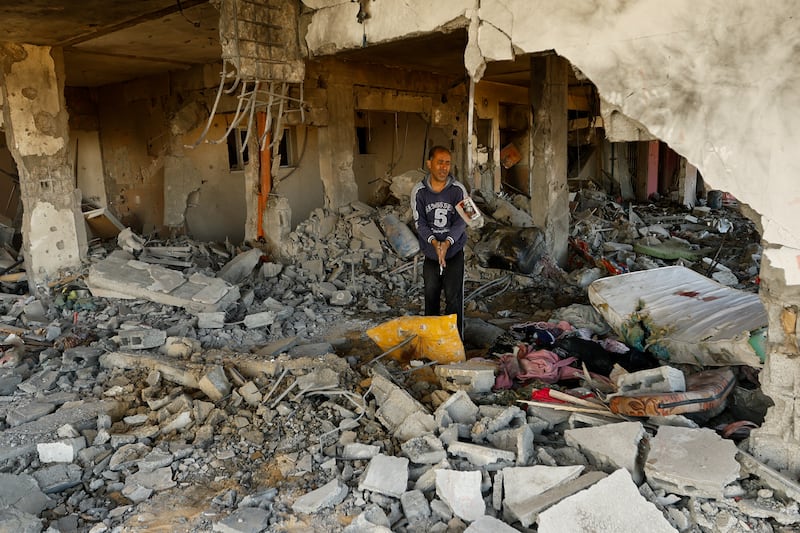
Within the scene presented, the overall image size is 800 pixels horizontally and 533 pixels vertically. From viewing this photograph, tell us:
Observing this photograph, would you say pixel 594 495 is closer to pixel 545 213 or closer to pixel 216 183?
pixel 545 213

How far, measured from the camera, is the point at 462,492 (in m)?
2.89

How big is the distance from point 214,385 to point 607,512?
2.86 m

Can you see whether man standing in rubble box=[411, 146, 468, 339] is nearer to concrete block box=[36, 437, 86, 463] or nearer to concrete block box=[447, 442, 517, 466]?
concrete block box=[447, 442, 517, 466]

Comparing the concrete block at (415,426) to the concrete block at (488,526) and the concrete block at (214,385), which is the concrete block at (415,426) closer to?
the concrete block at (488,526)

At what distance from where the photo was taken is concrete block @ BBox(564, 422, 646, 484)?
299 cm

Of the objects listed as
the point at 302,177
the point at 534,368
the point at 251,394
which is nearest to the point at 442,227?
the point at 534,368

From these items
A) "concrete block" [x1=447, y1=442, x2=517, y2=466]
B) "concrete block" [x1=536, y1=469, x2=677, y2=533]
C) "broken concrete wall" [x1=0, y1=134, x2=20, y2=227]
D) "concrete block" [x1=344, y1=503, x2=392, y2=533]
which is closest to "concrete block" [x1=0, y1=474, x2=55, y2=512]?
"concrete block" [x1=344, y1=503, x2=392, y2=533]

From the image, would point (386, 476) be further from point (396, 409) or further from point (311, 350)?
point (311, 350)

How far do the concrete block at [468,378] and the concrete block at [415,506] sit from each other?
48.1 inches

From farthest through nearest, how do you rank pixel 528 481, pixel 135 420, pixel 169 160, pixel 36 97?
1. pixel 169 160
2. pixel 36 97
3. pixel 135 420
4. pixel 528 481

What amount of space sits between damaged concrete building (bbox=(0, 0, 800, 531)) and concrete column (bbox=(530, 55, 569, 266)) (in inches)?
1.2

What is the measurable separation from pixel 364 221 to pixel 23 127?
4.58m

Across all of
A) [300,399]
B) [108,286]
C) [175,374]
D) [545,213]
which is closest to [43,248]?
[108,286]

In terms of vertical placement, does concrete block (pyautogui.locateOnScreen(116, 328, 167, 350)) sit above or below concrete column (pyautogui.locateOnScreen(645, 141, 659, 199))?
below
